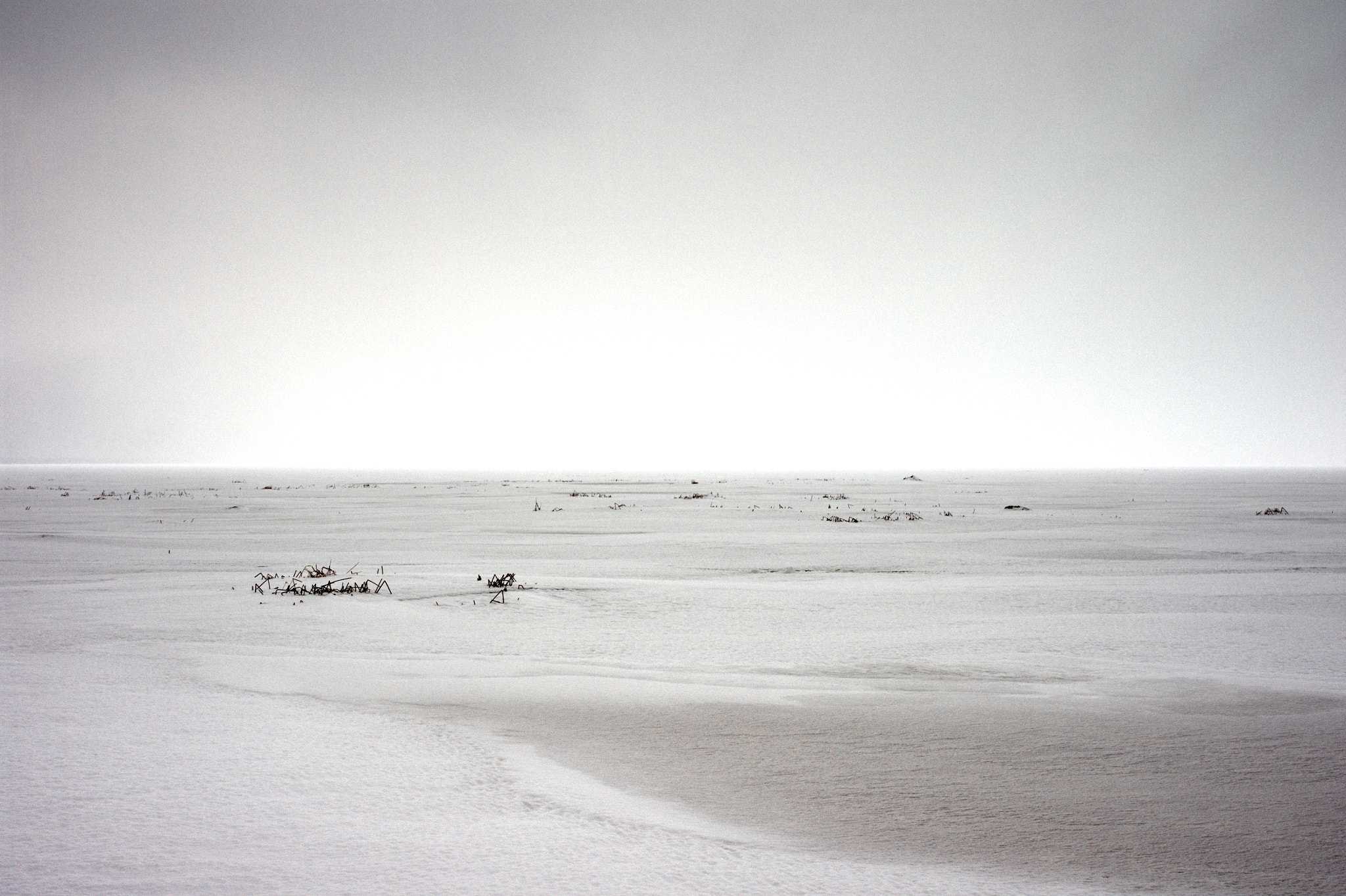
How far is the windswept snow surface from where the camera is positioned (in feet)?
13.8

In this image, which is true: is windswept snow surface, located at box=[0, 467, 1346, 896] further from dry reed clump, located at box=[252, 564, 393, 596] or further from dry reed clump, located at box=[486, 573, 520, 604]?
dry reed clump, located at box=[252, 564, 393, 596]

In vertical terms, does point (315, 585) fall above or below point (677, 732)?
above

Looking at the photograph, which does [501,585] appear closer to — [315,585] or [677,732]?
[315,585]

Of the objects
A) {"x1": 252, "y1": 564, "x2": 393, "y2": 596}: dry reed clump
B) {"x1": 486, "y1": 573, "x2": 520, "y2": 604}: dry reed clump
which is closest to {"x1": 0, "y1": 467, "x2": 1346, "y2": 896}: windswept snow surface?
{"x1": 486, "y1": 573, "x2": 520, "y2": 604}: dry reed clump

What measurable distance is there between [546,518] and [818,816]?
26800 millimetres

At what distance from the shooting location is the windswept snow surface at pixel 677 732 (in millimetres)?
4195

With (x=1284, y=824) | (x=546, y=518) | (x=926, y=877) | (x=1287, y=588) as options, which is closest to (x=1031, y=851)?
(x=926, y=877)

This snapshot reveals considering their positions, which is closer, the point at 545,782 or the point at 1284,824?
the point at 1284,824

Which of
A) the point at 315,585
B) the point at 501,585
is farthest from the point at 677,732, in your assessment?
the point at 315,585

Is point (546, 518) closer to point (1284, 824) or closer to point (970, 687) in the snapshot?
point (970, 687)

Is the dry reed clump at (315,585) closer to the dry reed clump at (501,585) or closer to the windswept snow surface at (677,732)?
the windswept snow surface at (677,732)

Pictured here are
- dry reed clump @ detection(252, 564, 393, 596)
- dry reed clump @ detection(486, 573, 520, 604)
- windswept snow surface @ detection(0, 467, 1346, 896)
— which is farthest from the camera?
dry reed clump @ detection(252, 564, 393, 596)

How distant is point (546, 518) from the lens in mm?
31016

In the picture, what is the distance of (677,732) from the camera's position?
6.37m
